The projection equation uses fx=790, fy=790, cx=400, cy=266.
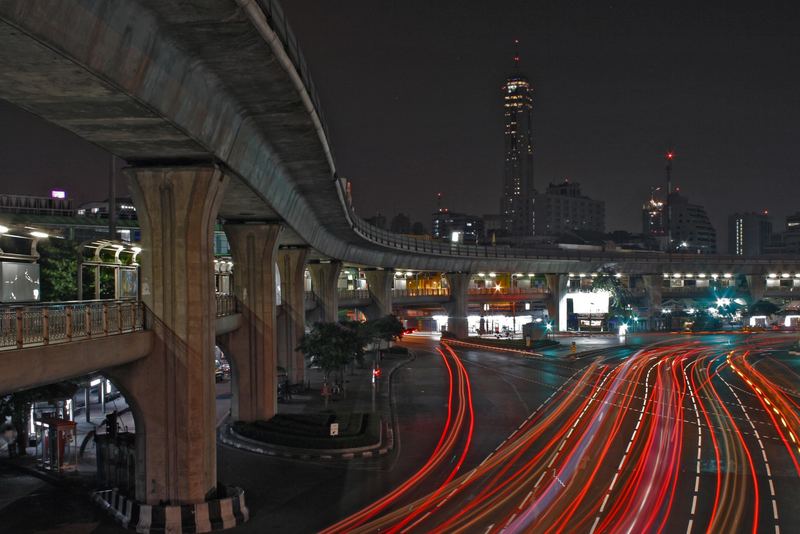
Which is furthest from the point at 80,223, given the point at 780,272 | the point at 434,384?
the point at 780,272

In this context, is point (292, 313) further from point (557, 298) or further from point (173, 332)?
point (557, 298)

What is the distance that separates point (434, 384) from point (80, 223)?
48.0 meters

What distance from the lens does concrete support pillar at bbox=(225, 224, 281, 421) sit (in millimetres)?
38938

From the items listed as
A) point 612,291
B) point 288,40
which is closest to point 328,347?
point 288,40

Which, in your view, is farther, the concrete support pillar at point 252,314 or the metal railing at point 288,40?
the concrete support pillar at point 252,314

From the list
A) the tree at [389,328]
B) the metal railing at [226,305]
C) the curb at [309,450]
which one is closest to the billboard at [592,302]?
the tree at [389,328]

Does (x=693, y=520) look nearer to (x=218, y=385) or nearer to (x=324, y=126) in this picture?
(x=324, y=126)

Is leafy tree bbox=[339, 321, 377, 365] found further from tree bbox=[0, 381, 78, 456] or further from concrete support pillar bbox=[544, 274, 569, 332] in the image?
concrete support pillar bbox=[544, 274, 569, 332]

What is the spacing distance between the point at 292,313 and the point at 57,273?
22.7 metres

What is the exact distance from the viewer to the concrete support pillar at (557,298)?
369 ft

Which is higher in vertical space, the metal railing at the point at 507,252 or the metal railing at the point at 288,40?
the metal railing at the point at 288,40

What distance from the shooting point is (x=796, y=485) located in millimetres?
28312

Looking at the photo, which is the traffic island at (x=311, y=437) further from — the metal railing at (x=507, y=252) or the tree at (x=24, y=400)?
the metal railing at (x=507, y=252)

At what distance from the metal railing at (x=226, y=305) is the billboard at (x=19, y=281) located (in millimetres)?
12443
